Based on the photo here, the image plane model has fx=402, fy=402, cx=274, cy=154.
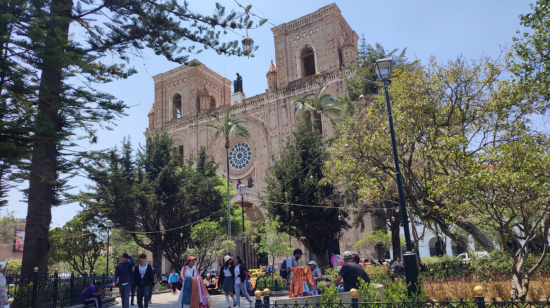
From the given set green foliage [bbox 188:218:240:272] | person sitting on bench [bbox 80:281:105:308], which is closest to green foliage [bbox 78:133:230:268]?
green foliage [bbox 188:218:240:272]

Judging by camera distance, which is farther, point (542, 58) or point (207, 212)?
point (207, 212)

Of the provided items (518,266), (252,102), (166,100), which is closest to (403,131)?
(518,266)

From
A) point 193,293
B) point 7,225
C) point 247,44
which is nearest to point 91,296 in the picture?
point 193,293

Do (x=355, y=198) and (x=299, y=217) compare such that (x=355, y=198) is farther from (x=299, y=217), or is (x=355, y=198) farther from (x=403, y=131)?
(x=403, y=131)

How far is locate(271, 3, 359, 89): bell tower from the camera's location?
28531 millimetres

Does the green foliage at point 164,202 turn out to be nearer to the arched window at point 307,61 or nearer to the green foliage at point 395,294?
the arched window at point 307,61

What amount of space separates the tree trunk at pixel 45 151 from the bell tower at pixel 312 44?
66.6 feet

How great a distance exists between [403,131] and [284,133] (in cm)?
1739

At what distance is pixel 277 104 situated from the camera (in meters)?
29.5

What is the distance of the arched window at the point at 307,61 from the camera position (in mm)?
30625

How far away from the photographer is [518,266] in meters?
7.76

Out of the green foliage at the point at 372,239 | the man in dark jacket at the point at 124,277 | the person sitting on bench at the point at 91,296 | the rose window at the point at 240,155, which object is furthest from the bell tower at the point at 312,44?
the person sitting on bench at the point at 91,296

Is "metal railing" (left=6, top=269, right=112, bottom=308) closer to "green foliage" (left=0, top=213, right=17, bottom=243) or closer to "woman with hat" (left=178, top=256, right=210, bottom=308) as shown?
"woman with hat" (left=178, top=256, right=210, bottom=308)

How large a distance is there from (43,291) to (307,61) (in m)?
27.1
